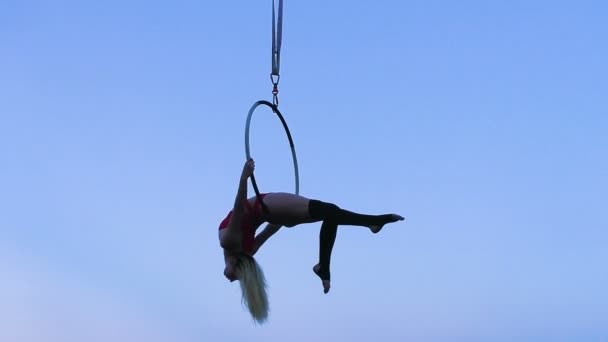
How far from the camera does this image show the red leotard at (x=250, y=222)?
1054 centimetres

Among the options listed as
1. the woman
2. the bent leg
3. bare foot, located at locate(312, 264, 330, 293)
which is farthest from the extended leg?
bare foot, located at locate(312, 264, 330, 293)

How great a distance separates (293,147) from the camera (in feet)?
38.7

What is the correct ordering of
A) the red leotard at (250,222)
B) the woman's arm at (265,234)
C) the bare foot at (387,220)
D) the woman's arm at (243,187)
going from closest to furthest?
1. the woman's arm at (243,187)
2. the bare foot at (387,220)
3. the red leotard at (250,222)
4. the woman's arm at (265,234)

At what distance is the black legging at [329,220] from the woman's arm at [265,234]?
3.10 feet

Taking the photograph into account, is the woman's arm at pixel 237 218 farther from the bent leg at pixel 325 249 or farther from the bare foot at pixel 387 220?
the bare foot at pixel 387 220

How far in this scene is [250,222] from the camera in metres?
10.7

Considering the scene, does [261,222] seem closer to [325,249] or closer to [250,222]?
[250,222]

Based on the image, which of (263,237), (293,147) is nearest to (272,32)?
(293,147)

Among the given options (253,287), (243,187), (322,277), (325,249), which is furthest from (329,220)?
(253,287)

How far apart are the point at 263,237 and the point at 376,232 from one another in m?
1.58

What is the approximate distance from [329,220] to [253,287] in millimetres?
1185

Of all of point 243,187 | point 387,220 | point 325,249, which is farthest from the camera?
point 325,249

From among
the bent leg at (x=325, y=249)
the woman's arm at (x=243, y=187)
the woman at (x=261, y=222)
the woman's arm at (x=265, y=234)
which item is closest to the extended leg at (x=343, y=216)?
the woman at (x=261, y=222)

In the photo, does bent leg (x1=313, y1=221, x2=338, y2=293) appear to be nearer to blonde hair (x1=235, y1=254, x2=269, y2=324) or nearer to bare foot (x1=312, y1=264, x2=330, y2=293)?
bare foot (x1=312, y1=264, x2=330, y2=293)
